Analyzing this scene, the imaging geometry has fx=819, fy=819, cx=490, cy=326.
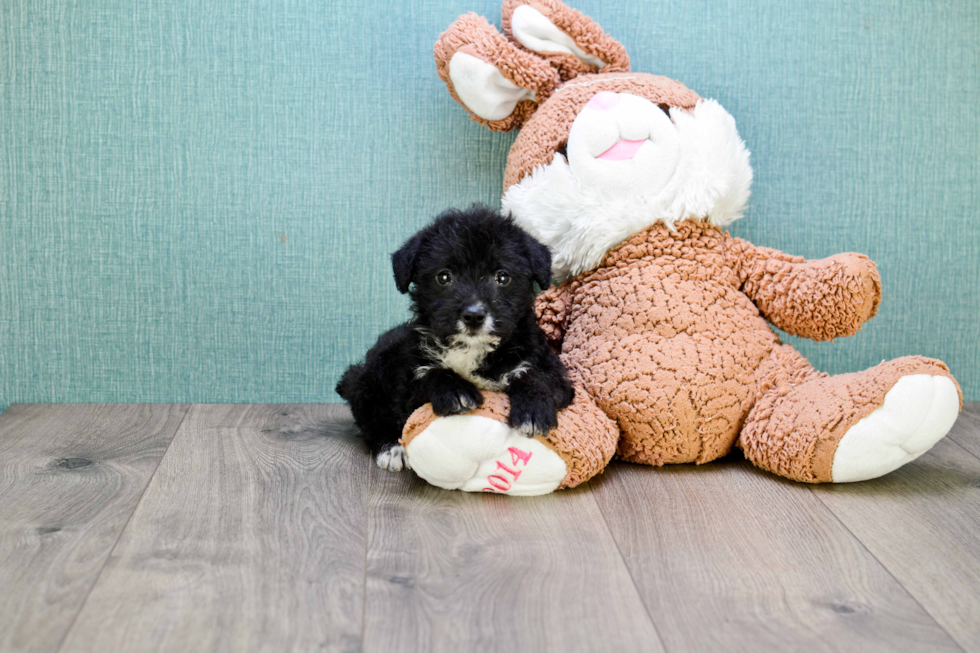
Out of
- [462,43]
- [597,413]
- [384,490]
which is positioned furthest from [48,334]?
[597,413]

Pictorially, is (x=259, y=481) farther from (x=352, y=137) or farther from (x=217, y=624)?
(x=352, y=137)

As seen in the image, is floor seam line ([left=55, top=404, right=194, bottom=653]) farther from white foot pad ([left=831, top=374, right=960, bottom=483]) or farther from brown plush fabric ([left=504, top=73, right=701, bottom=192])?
white foot pad ([left=831, top=374, right=960, bottom=483])

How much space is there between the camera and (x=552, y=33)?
207 centimetres

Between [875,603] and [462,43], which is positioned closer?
[875,603]

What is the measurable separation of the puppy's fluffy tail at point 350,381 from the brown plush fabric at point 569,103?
2.06ft

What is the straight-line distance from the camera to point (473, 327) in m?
1.59

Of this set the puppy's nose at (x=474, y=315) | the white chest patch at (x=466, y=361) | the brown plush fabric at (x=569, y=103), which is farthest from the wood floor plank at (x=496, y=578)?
the brown plush fabric at (x=569, y=103)

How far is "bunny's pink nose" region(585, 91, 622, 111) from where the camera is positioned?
1.94 meters

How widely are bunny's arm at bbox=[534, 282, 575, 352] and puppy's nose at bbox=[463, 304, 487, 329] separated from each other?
0.50m

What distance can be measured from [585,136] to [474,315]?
615 mm

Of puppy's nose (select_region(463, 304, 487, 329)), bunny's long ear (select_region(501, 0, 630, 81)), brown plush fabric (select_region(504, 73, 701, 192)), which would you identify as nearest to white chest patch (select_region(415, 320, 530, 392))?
puppy's nose (select_region(463, 304, 487, 329))

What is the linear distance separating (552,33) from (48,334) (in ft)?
5.41

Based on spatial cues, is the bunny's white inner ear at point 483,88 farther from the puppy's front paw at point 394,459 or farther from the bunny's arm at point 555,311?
the puppy's front paw at point 394,459

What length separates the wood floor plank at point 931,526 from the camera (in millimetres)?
1301
